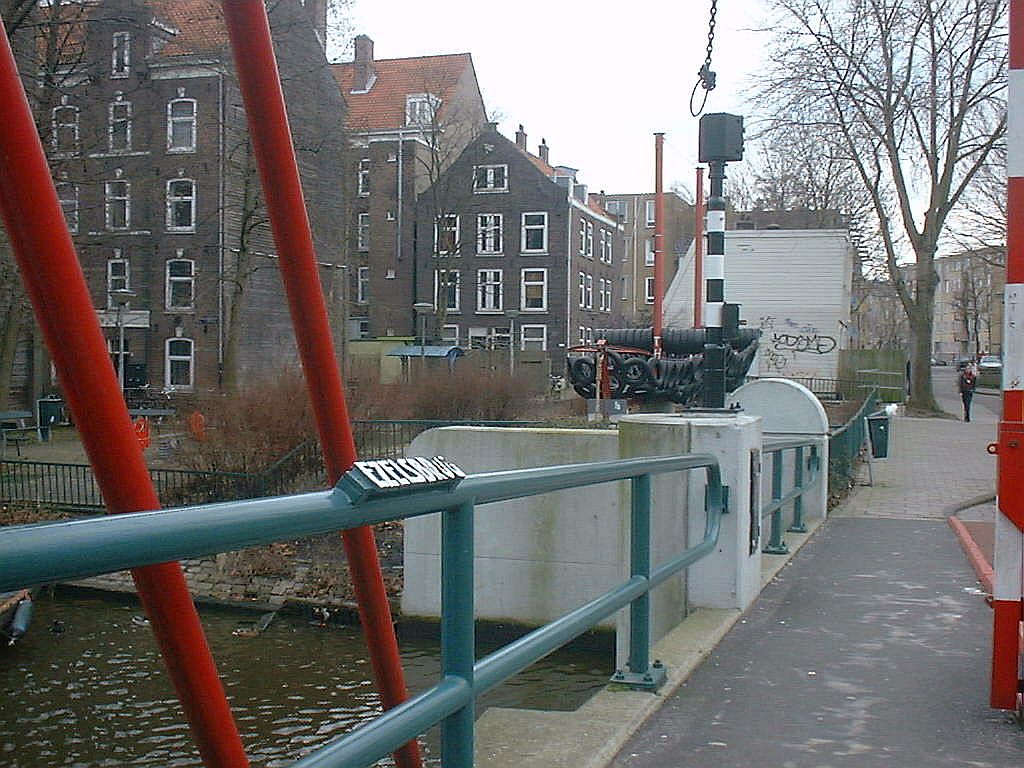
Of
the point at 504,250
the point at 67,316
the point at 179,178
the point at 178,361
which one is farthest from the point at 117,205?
the point at 67,316

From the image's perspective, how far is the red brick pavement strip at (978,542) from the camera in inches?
297

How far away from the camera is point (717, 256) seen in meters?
9.27

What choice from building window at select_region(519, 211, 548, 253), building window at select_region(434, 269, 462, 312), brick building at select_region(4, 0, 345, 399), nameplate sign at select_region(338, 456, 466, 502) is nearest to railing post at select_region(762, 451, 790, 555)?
nameplate sign at select_region(338, 456, 466, 502)

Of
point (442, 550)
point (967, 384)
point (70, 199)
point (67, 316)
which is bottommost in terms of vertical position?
point (967, 384)

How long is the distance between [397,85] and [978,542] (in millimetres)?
48715

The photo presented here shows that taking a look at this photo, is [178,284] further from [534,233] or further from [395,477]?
[395,477]

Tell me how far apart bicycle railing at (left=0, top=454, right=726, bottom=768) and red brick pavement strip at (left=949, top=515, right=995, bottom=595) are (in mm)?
3728

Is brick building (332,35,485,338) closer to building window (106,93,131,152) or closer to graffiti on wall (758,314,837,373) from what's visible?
graffiti on wall (758,314,837,373)

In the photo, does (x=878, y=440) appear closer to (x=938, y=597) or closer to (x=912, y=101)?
(x=938, y=597)

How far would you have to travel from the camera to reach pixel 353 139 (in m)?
33.0

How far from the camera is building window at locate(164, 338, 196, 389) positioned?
35.8m

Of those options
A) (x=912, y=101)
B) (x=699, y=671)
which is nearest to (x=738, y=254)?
(x=912, y=101)

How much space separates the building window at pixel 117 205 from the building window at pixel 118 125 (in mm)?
779

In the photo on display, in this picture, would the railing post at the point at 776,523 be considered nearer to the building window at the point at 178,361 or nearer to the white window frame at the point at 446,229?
the building window at the point at 178,361
